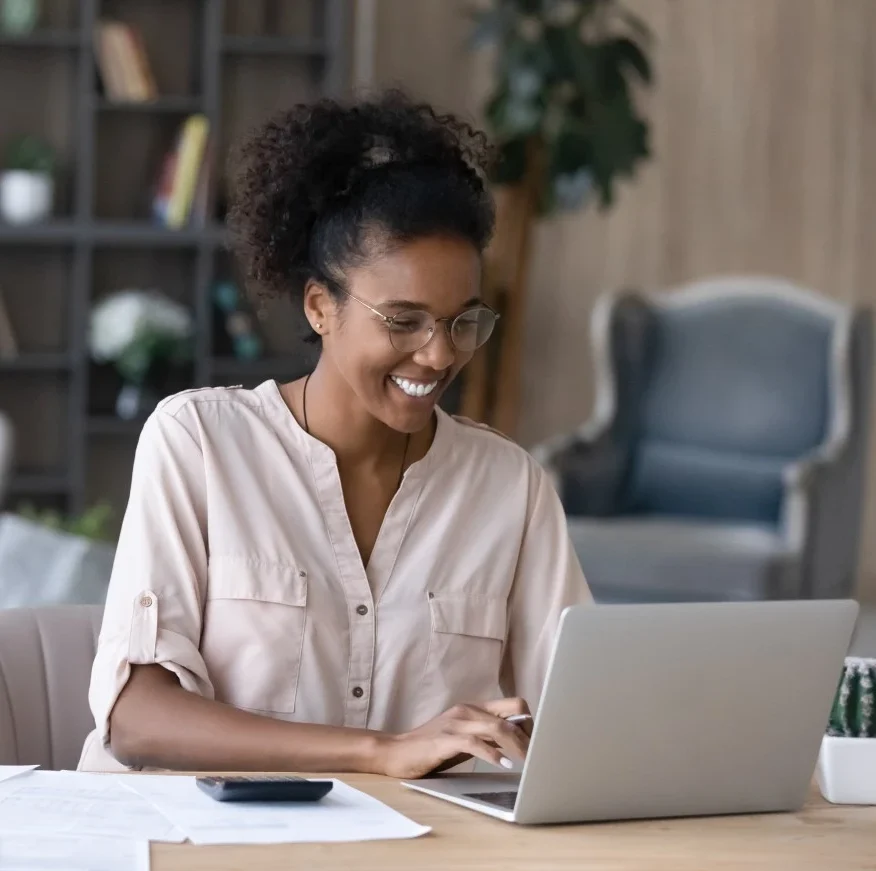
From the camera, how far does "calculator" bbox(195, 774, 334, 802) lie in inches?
50.0

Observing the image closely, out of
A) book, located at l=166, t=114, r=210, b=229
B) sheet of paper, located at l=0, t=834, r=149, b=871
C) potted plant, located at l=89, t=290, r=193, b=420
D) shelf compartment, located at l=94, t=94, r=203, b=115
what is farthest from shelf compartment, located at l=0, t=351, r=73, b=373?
sheet of paper, located at l=0, t=834, r=149, b=871

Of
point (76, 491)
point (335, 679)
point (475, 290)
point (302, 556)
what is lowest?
point (76, 491)

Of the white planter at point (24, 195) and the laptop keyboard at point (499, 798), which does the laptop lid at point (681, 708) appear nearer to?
the laptop keyboard at point (499, 798)

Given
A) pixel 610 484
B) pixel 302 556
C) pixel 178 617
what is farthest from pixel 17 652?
pixel 610 484

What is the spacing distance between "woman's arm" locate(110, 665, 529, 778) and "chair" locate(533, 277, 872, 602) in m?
3.03

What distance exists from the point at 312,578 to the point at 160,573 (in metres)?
0.18

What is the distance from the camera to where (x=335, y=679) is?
177 cm

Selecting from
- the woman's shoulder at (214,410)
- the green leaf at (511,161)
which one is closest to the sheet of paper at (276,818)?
the woman's shoulder at (214,410)

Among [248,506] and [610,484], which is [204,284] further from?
[248,506]

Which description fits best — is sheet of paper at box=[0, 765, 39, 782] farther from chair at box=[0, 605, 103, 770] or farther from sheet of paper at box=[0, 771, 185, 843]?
chair at box=[0, 605, 103, 770]

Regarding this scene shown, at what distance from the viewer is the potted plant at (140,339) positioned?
525cm

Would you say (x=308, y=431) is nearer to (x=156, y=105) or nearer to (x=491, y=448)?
(x=491, y=448)

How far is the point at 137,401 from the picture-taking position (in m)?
5.38

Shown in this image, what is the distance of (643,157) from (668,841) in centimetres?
417
